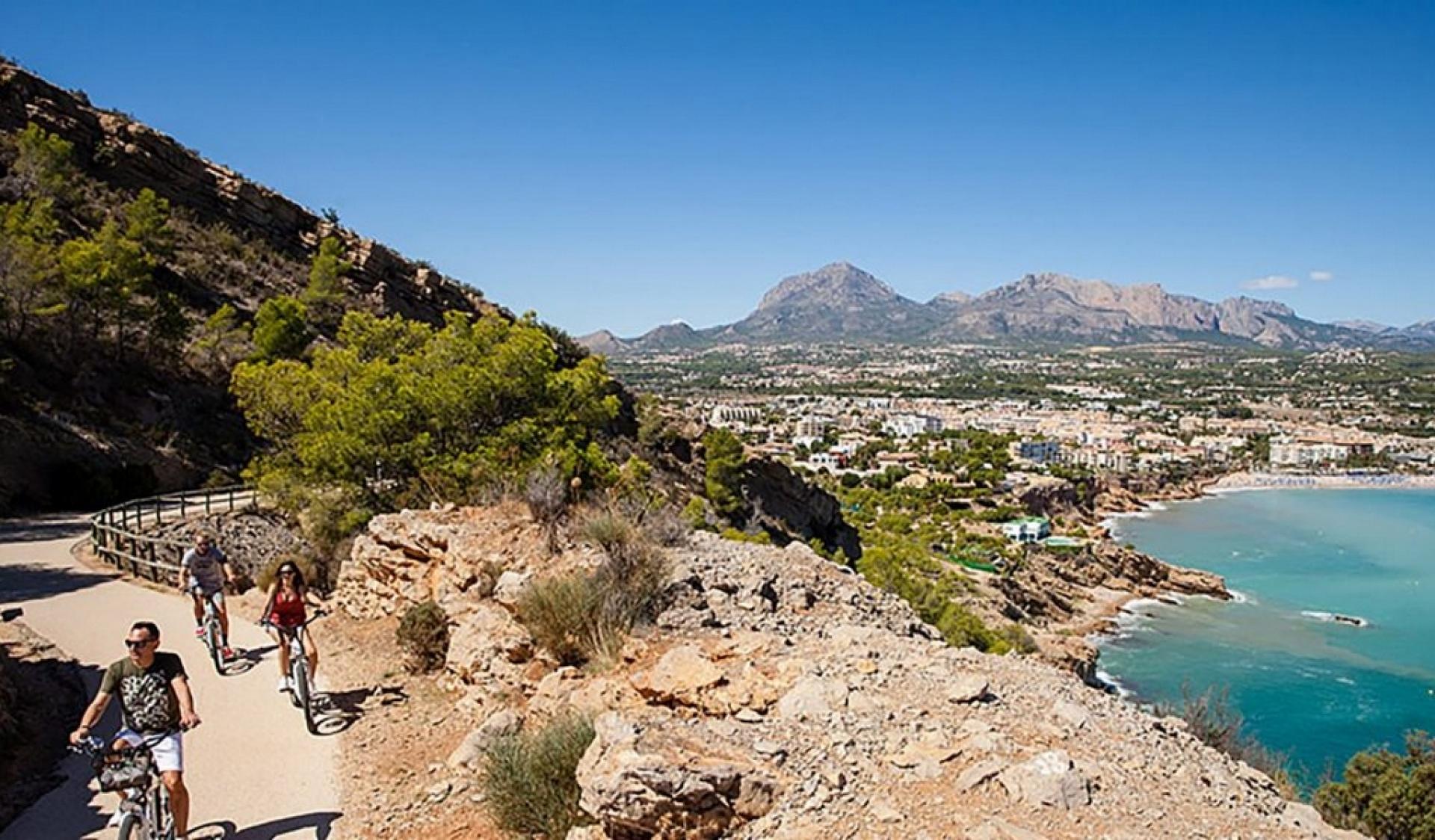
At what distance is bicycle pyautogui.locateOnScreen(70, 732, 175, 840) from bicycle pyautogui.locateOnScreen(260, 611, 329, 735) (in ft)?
8.08

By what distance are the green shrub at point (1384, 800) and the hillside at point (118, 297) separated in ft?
94.4

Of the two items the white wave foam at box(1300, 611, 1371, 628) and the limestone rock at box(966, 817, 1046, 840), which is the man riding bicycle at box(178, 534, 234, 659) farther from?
the white wave foam at box(1300, 611, 1371, 628)

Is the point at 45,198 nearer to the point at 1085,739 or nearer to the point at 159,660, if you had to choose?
the point at 159,660

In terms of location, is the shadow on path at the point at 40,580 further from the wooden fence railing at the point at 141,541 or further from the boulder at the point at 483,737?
the boulder at the point at 483,737

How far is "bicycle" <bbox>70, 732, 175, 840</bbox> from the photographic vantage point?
5324 mm

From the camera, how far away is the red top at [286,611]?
27.1 ft

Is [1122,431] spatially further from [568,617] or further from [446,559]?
[568,617]

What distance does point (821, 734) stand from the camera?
5402mm

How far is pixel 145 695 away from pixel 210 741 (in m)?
2.56

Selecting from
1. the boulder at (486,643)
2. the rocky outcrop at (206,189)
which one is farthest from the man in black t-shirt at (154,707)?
the rocky outcrop at (206,189)

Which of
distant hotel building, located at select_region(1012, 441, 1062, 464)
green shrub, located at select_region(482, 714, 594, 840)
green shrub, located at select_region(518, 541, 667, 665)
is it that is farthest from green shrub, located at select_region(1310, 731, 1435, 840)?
distant hotel building, located at select_region(1012, 441, 1062, 464)

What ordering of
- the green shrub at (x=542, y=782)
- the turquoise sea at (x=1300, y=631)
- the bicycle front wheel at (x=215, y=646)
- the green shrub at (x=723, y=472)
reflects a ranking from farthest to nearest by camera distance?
the turquoise sea at (x=1300, y=631) → the green shrub at (x=723, y=472) → the bicycle front wheel at (x=215, y=646) → the green shrub at (x=542, y=782)

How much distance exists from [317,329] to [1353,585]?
7187 centimetres

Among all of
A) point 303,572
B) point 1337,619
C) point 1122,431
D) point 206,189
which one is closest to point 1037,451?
point 1122,431
